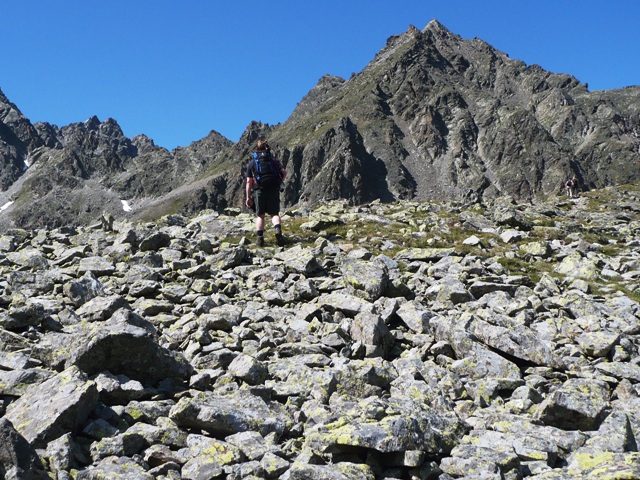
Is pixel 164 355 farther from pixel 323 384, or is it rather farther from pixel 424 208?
pixel 424 208

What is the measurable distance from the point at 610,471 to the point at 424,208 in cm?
2634

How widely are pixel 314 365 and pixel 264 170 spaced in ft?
37.0

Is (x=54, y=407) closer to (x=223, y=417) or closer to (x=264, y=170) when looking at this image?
(x=223, y=417)

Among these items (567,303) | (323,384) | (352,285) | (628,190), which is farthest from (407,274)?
(628,190)

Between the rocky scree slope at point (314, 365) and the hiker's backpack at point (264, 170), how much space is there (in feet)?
9.72

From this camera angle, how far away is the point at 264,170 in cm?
1830

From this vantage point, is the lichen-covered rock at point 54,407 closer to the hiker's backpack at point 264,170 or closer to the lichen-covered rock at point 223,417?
the lichen-covered rock at point 223,417

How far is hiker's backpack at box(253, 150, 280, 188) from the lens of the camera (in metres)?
18.3

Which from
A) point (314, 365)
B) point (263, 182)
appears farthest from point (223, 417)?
point (263, 182)

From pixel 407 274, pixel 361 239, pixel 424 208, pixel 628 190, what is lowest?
pixel 407 274

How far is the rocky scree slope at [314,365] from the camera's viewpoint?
227 inches

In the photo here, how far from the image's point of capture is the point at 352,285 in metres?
12.3

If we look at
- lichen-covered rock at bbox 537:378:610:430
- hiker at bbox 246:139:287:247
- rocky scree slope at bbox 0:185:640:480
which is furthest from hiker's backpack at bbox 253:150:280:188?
lichen-covered rock at bbox 537:378:610:430

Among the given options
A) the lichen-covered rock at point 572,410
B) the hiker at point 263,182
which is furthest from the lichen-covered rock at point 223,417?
the hiker at point 263,182
